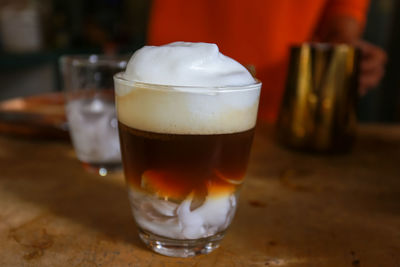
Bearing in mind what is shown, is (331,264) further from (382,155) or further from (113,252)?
(382,155)

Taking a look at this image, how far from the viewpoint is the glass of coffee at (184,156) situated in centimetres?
46

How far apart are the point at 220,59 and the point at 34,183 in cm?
46

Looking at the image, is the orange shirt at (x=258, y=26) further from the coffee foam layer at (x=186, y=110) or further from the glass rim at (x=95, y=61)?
the coffee foam layer at (x=186, y=110)

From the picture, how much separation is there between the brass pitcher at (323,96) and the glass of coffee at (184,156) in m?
0.47

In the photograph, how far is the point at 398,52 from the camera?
2.75 m

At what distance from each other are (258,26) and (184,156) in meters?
1.19

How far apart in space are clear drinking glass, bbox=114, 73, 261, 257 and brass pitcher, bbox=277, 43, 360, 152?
18.5 inches

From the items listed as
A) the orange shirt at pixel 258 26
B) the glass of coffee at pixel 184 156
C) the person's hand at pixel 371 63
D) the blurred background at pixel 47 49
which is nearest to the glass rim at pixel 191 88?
the glass of coffee at pixel 184 156

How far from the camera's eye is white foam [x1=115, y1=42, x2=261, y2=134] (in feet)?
1.47

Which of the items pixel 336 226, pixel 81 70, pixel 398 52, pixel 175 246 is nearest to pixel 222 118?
pixel 175 246

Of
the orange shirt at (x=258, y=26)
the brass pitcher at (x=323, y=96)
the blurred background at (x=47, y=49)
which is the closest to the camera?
the brass pitcher at (x=323, y=96)

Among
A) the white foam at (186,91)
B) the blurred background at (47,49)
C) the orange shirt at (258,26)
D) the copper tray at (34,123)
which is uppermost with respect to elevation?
the white foam at (186,91)

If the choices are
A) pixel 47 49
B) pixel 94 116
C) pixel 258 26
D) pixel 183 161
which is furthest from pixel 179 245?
pixel 47 49

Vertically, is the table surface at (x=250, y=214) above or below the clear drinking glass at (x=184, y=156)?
below
